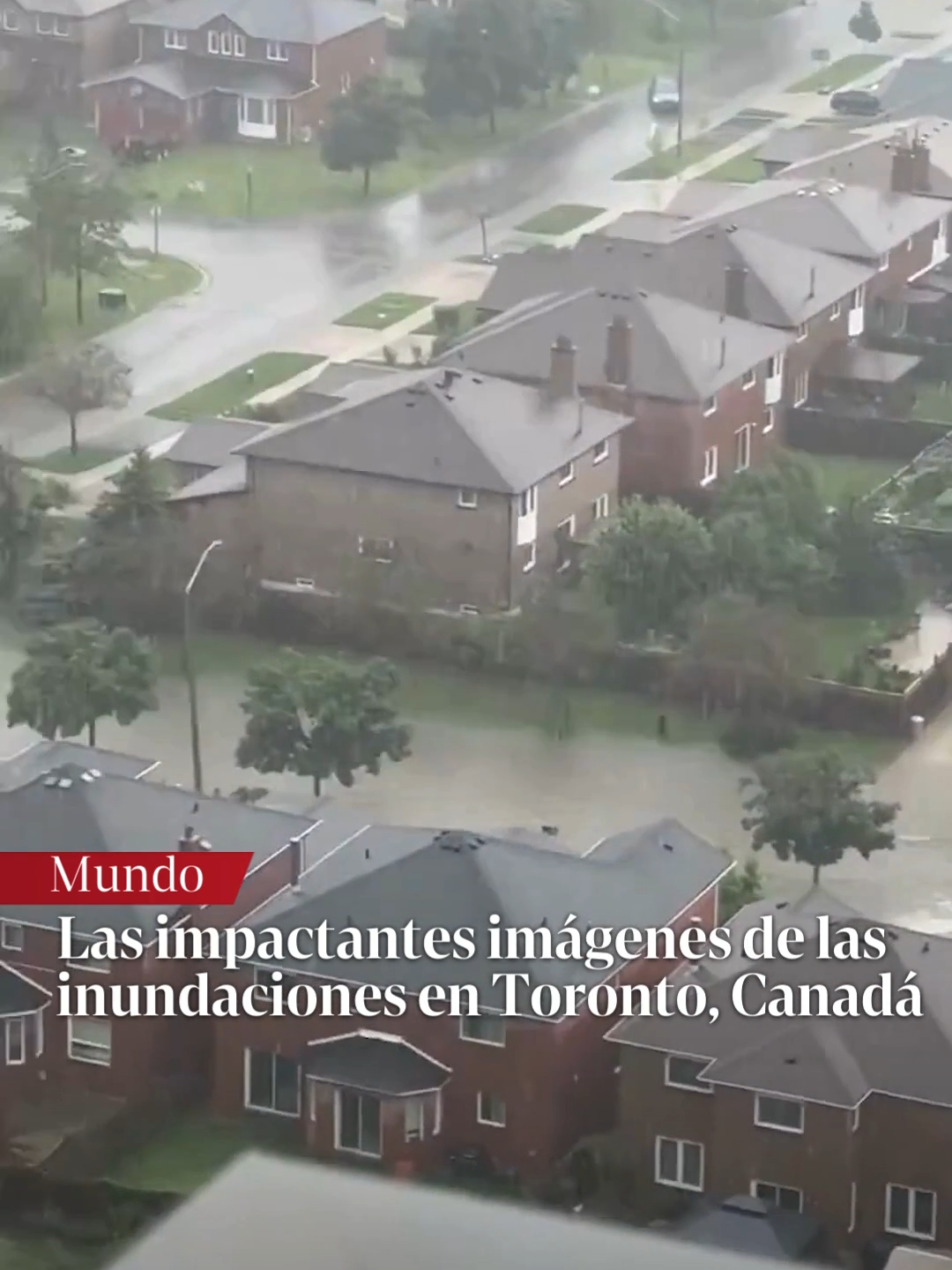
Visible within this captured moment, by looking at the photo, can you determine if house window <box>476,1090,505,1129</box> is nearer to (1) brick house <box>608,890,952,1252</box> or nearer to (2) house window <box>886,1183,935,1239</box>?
(1) brick house <box>608,890,952,1252</box>

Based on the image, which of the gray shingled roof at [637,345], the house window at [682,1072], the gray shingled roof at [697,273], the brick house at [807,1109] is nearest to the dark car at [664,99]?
the gray shingled roof at [697,273]

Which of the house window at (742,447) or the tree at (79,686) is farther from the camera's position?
the house window at (742,447)

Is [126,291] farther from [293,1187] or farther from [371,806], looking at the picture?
[293,1187]

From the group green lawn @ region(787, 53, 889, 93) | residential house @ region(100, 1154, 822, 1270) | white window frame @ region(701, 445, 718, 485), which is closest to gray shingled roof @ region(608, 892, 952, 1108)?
residential house @ region(100, 1154, 822, 1270)

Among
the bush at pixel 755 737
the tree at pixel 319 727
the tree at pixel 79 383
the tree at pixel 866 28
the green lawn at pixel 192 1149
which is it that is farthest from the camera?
the tree at pixel 866 28

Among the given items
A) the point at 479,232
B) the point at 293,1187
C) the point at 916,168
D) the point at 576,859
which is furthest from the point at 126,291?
the point at 293,1187

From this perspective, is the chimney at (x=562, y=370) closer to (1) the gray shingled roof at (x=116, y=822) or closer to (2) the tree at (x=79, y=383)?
(2) the tree at (x=79, y=383)

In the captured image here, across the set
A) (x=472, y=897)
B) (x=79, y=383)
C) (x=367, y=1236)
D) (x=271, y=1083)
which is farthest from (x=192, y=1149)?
(x=79, y=383)

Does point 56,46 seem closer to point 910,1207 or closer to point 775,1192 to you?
point 775,1192
